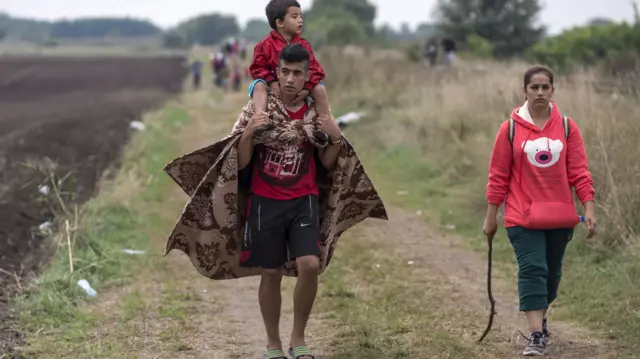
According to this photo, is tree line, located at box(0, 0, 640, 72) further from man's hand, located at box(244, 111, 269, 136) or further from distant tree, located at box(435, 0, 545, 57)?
man's hand, located at box(244, 111, 269, 136)

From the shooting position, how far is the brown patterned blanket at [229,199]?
5.21 meters

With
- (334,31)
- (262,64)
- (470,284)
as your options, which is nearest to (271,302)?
(262,64)

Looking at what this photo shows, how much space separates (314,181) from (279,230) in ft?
1.12

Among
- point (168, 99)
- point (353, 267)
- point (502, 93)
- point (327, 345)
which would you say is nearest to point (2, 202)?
point (353, 267)

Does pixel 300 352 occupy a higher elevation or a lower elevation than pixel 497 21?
lower

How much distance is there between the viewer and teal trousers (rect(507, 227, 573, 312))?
5434 millimetres

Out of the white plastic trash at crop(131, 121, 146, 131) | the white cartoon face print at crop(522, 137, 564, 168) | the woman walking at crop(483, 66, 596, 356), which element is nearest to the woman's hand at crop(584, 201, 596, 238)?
the woman walking at crop(483, 66, 596, 356)

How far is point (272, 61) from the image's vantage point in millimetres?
5176

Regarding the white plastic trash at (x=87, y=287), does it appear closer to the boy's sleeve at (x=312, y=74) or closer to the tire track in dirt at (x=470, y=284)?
the tire track in dirt at (x=470, y=284)

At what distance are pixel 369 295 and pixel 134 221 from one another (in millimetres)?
3606

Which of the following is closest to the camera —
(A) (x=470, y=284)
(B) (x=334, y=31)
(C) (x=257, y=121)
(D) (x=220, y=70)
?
(C) (x=257, y=121)

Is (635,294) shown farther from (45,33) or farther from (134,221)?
(45,33)

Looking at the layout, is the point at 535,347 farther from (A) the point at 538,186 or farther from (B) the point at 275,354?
(B) the point at 275,354

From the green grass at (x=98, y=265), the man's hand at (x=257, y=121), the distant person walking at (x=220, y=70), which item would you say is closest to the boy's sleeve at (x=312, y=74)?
the man's hand at (x=257, y=121)
